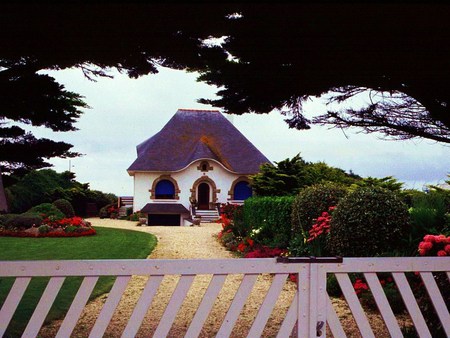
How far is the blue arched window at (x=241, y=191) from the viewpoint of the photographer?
33750mm

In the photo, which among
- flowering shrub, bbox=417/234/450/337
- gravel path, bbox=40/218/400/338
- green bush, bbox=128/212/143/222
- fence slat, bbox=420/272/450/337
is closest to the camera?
fence slat, bbox=420/272/450/337

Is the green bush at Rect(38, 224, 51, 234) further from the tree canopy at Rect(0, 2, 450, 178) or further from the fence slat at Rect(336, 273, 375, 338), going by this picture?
the fence slat at Rect(336, 273, 375, 338)

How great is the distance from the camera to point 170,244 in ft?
54.0

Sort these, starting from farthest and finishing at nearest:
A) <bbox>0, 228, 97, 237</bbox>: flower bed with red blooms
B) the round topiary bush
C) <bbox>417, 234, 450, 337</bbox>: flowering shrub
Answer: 1. <bbox>0, 228, 97, 237</bbox>: flower bed with red blooms
2. the round topiary bush
3. <bbox>417, 234, 450, 337</bbox>: flowering shrub

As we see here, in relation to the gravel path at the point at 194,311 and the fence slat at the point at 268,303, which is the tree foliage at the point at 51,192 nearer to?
the gravel path at the point at 194,311

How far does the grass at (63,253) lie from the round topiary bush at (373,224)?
4499 mm

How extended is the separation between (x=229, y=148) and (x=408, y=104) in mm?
27202

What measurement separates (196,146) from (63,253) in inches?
818

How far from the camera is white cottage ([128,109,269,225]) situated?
107 ft

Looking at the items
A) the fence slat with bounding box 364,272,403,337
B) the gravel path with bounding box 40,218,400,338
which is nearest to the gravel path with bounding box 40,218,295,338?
the gravel path with bounding box 40,218,400,338

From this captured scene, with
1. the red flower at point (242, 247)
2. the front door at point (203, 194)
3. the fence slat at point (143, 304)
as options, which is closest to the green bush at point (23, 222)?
the red flower at point (242, 247)

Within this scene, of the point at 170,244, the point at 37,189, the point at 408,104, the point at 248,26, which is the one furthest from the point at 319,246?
Result: the point at 37,189

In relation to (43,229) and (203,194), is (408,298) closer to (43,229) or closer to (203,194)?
(43,229)

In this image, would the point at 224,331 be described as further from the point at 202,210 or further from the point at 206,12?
the point at 202,210
